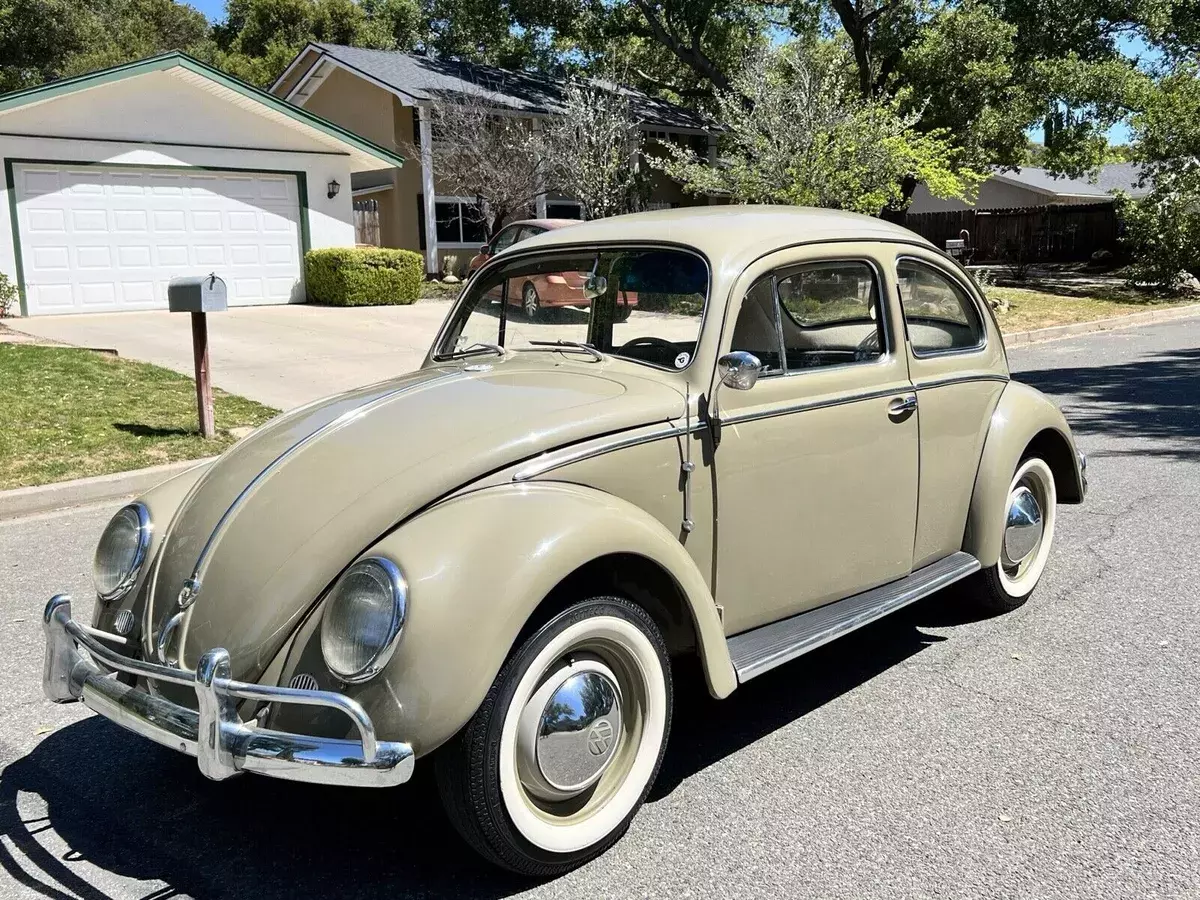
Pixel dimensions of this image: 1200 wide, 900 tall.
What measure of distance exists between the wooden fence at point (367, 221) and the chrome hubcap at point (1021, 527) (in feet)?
79.6

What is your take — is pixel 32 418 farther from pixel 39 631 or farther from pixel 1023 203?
pixel 1023 203

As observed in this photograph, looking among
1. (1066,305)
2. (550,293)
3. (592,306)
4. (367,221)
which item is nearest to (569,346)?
(592,306)

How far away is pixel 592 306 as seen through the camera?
12.2ft

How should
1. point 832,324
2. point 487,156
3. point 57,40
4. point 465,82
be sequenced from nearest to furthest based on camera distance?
point 832,324 < point 487,156 < point 465,82 < point 57,40

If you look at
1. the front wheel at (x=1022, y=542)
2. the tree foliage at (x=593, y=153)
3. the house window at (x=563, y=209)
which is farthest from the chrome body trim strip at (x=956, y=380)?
the house window at (x=563, y=209)

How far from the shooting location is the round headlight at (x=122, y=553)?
300 centimetres

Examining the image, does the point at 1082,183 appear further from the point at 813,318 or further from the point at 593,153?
the point at 813,318

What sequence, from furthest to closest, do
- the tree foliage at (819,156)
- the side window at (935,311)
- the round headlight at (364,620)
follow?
the tree foliage at (819,156) < the side window at (935,311) < the round headlight at (364,620)

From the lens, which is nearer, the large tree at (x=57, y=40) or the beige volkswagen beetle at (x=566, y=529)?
the beige volkswagen beetle at (x=566, y=529)

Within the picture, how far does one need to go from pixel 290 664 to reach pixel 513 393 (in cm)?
111

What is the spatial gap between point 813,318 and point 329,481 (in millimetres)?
1998

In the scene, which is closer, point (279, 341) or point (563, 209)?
point (279, 341)

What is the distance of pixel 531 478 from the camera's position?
2.78 meters

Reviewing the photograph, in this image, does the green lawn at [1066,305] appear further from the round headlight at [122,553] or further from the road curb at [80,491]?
the round headlight at [122,553]
